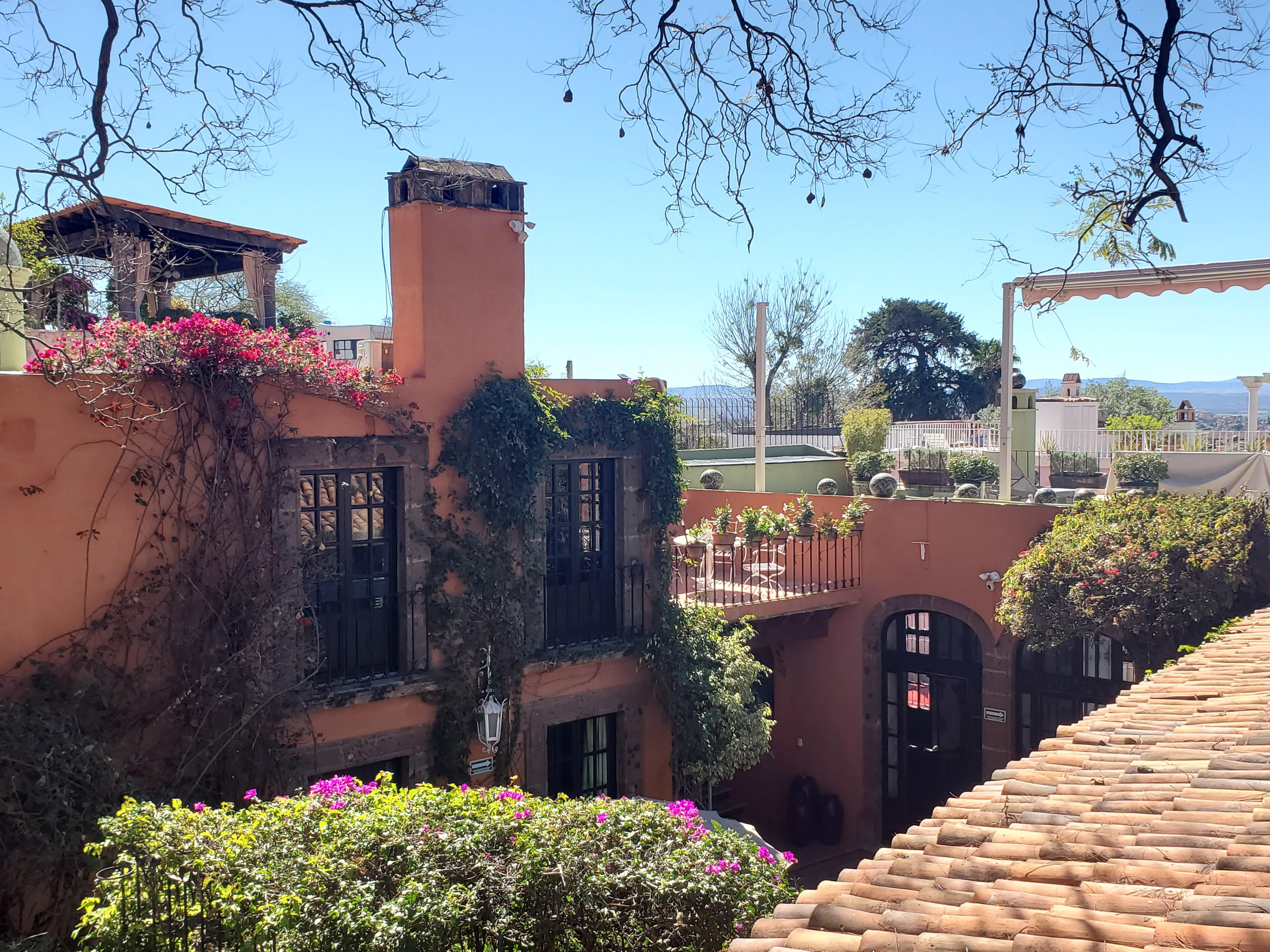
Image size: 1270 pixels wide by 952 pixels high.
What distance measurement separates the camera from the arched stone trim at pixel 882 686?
12.5 metres

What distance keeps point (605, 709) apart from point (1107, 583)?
510cm

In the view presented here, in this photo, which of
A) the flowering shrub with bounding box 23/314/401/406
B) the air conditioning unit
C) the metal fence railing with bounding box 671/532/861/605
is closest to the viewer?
the flowering shrub with bounding box 23/314/401/406

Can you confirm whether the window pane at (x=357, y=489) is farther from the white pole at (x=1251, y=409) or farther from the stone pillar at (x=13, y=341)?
the white pole at (x=1251, y=409)

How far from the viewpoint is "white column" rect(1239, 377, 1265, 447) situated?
15305 millimetres

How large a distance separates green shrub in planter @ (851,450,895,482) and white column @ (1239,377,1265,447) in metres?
5.39

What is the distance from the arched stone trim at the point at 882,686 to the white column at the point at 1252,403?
18.9 ft

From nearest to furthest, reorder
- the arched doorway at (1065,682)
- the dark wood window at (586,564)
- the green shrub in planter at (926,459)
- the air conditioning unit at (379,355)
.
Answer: the air conditioning unit at (379,355)
the dark wood window at (586,564)
the arched doorway at (1065,682)
the green shrub in planter at (926,459)

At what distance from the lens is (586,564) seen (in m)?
11.0

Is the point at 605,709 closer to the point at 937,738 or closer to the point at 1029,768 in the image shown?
the point at 937,738

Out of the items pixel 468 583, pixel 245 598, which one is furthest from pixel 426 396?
pixel 245 598

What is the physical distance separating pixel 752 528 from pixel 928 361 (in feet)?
125

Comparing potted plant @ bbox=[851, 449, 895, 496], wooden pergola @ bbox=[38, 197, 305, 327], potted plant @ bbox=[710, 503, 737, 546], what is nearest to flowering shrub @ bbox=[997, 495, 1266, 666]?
potted plant @ bbox=[710, 503, 737, 546]

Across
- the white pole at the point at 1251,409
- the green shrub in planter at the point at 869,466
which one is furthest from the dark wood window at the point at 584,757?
the white pole at the point at 1251,409

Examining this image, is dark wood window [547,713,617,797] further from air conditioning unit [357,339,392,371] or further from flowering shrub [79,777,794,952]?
flowering shrub [79,777,794,952]
